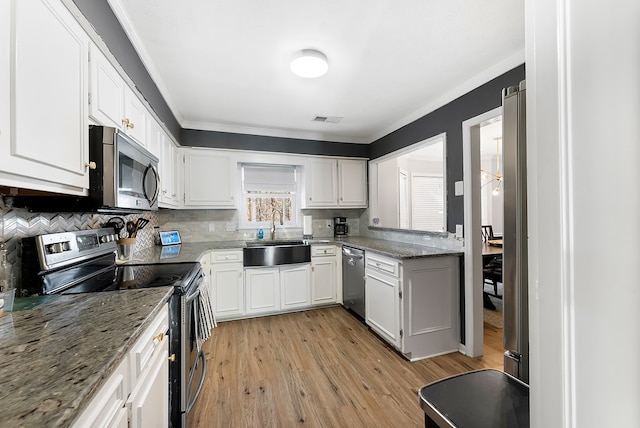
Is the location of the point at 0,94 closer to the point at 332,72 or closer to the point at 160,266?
the point at 160,266

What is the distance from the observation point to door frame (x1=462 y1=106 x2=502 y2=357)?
2363 mm

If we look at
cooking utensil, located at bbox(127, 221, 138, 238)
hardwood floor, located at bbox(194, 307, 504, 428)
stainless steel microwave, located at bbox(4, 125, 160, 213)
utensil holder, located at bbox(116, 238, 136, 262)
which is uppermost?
stainless steel microwave, located at bbox(4, 125, 160, 213)

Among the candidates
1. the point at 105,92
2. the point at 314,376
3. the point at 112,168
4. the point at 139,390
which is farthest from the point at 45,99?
the point at 314,376

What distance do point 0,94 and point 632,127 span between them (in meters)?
1.41

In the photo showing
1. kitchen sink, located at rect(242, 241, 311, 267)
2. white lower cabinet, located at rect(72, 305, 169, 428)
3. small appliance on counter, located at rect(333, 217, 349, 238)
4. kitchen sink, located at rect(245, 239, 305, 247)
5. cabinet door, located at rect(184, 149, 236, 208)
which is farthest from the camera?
small appliance on counter, located at rect(333, 217, 349, 238)

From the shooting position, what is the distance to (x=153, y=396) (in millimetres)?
1061

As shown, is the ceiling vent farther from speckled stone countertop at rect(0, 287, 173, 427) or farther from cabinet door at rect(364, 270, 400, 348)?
speckled stone countertop at rect(0, 287, 173, 427)

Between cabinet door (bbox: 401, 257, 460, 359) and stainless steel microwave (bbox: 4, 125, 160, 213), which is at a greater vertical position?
stainless steel microwave (bbox: 4, 125, 160, 213)

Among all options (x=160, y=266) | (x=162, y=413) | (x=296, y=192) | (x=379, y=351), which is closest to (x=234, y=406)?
(x=162, y=413)

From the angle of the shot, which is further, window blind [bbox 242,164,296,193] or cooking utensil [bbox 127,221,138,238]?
window blind [bbox 242,164,296,193]

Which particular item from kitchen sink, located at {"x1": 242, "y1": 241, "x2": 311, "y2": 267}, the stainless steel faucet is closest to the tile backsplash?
the stainless steel faucet

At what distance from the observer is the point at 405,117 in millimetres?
3238

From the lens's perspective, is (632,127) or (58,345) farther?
(58,345)

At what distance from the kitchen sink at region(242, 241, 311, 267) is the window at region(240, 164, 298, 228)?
0.50 m
